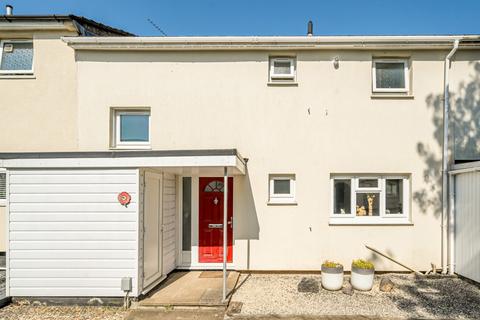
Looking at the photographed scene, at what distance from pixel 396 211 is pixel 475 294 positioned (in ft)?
7.44

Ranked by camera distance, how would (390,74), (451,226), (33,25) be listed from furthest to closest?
(33,25), (390,74), (451,226)

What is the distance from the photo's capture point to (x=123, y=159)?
230 inches

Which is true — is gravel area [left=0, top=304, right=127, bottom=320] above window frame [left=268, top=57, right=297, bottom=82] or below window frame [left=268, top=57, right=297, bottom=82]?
below

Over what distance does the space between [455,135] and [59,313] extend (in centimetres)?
939

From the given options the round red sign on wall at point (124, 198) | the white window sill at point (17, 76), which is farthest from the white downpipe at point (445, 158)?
the white window sill at point (17, 76)

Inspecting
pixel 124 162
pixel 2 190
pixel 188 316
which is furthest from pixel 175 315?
pixel 2 190

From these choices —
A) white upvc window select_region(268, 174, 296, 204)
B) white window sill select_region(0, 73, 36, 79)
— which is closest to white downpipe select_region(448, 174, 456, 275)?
white upvc window select_region(268, 174, 296, 204)

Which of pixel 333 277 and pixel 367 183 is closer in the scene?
pixel 333 277

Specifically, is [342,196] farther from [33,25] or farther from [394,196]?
[33,25]

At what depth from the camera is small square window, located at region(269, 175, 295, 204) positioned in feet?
26.2

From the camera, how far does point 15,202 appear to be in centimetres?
596

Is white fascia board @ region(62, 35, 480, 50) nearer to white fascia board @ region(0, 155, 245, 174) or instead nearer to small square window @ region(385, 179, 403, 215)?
small square window @ region(385, 179, 403, 215)

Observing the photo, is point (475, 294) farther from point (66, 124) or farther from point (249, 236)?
point (66, 124)

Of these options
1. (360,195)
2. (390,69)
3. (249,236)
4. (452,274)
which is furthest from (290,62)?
(452,274)
